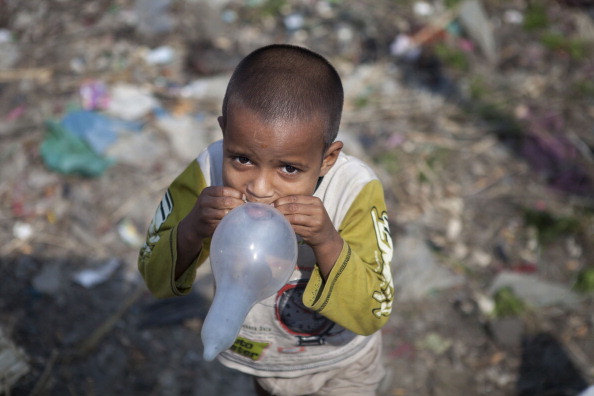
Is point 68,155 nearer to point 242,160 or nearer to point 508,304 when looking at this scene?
point 242,160

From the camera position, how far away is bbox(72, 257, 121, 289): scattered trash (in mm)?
3299

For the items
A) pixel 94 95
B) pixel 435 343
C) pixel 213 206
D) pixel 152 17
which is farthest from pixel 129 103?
pixel 213 206

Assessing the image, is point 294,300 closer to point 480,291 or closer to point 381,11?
point 480,291

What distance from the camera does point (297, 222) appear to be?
58.0 inches

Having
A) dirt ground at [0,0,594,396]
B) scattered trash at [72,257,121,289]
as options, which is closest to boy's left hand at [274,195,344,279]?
dirt ground at [0,0,594,396]

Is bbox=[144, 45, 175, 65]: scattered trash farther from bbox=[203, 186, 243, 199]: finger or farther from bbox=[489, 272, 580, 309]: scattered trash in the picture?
bbox=[203, 186, 243, 199]: finger

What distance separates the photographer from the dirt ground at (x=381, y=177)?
3041mm

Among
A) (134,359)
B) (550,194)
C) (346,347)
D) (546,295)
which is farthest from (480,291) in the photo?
(134,359)

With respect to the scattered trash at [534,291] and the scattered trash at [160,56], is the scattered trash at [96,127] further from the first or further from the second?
the scattered trash at [534,291]

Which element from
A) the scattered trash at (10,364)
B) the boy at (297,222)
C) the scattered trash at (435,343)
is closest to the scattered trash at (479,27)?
the scattered trash at (435,343)

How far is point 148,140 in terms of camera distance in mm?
3965

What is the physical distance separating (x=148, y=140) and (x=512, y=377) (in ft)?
8.44

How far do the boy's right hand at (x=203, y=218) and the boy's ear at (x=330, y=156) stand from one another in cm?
29

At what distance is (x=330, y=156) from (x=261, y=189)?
11.2 inches
